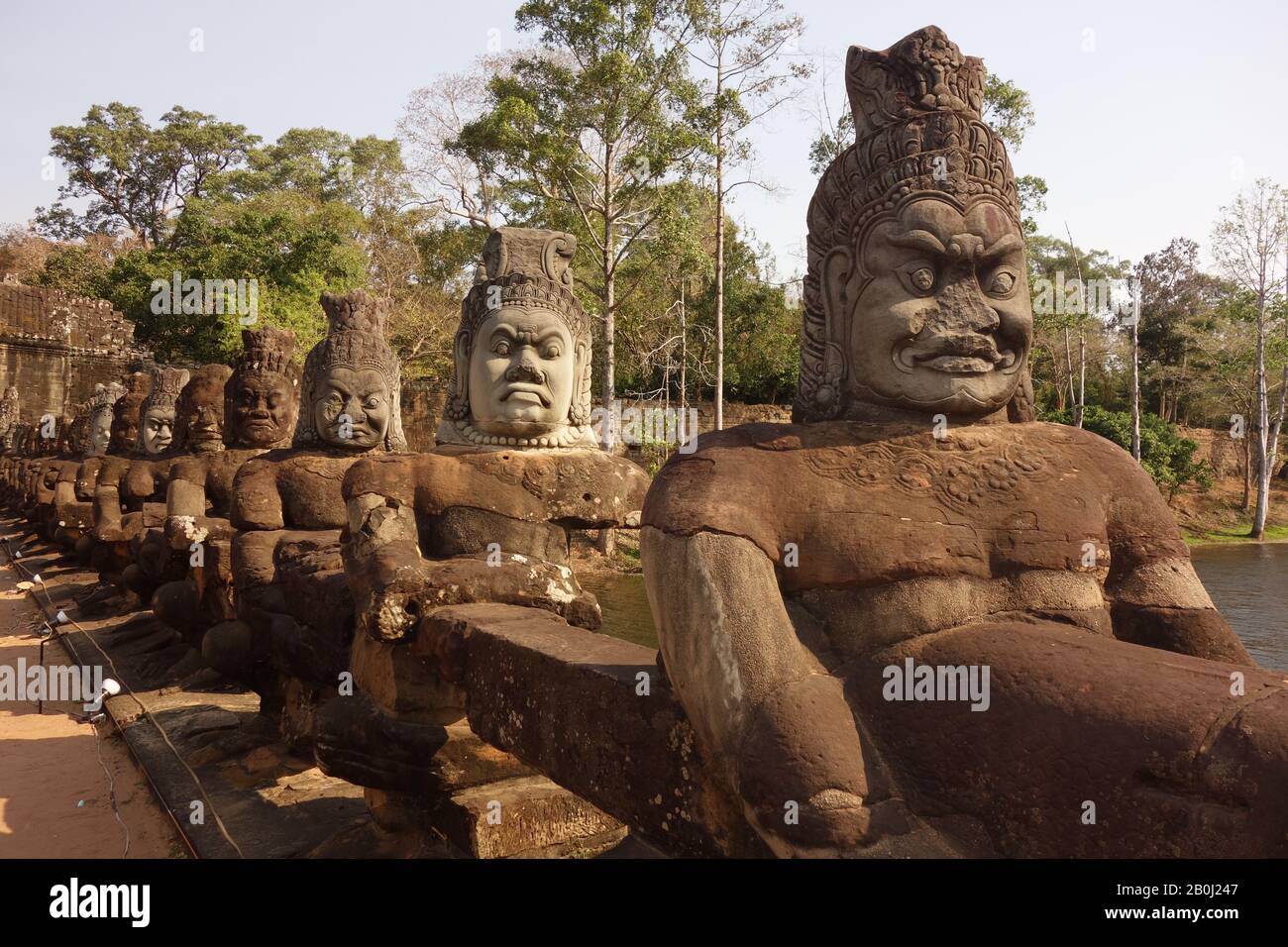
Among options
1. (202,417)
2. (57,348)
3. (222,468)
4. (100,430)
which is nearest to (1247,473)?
Result: (202,417)

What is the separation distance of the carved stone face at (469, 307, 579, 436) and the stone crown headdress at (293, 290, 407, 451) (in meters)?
1.53

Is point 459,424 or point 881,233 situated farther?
point 459,424

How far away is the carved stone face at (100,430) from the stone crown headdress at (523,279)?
44.4 ft

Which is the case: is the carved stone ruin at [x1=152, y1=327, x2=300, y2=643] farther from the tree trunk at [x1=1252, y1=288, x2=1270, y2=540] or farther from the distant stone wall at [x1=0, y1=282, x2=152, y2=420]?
the distant stone wall at [x1=0, y1=282, x2=152, y2=420]

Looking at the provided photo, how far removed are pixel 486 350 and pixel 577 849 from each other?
2.12 meters

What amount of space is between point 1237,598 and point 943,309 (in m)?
12.1

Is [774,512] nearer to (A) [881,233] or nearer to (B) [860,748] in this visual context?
(B) [860,748]

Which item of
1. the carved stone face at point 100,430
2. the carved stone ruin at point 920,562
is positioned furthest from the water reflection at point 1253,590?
the carved stone face at point 100,430

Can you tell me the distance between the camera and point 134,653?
25.8ft

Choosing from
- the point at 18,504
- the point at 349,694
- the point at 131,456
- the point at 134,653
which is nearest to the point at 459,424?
the point at 349,694

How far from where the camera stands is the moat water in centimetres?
916

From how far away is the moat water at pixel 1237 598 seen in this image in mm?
9156

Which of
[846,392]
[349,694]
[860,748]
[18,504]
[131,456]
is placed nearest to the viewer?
[860,748]

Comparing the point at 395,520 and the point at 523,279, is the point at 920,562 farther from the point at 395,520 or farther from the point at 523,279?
the point at 523,279
